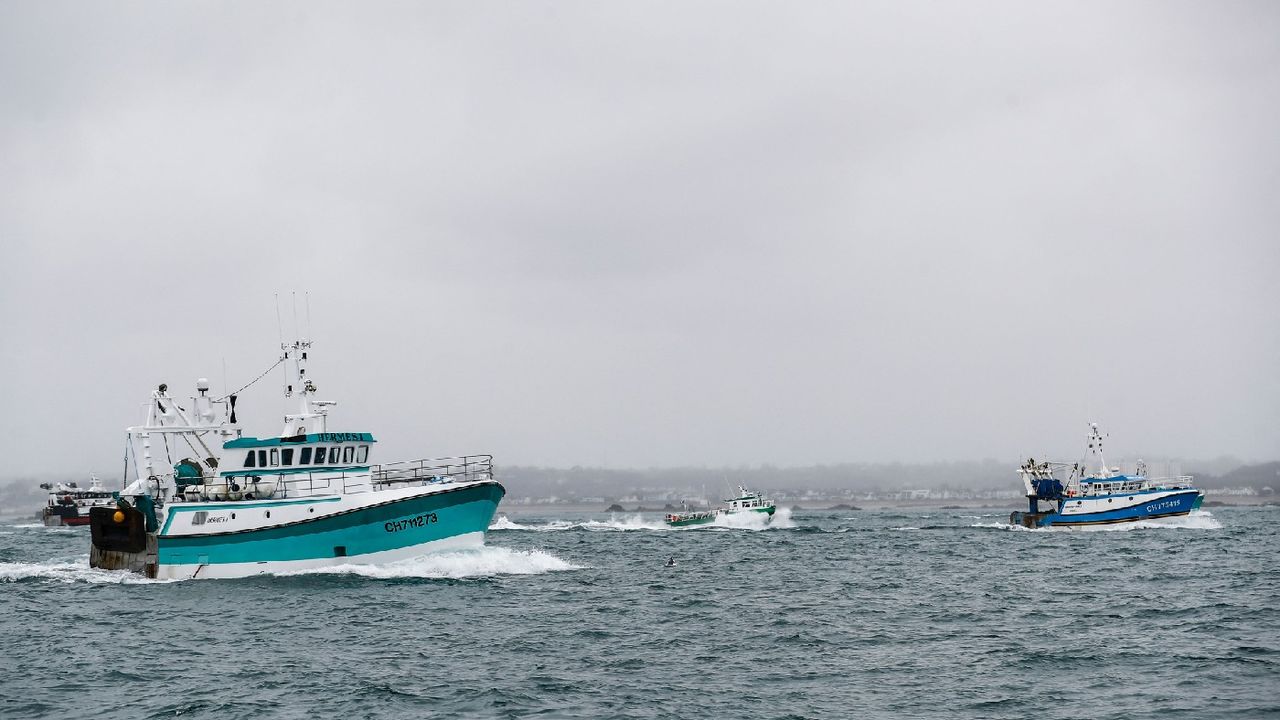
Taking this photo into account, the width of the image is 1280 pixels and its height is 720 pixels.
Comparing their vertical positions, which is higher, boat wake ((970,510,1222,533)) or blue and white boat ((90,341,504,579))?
blue and white boat ((90,341,504,579))

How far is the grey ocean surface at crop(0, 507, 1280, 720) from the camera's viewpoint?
2233 cm

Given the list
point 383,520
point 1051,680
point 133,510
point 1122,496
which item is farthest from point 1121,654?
point 1122,496

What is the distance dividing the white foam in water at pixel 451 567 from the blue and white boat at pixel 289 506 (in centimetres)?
38

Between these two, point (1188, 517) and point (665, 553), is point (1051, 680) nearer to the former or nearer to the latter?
point (665, 553)

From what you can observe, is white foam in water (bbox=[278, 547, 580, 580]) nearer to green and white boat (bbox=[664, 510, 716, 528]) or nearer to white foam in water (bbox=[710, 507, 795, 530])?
white foam in water (bbox=[710, 507, 795, 530])

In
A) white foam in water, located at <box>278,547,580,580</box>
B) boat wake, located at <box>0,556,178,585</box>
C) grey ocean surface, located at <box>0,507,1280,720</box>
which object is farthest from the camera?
boat wake, located at <box>0,556,178,585</box>

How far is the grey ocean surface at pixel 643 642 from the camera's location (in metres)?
22.3

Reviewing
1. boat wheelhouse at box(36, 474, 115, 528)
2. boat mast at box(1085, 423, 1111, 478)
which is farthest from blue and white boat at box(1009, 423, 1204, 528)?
boat wheelhouse at box(36, 474, 115, 528)

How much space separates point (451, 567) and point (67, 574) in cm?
2307

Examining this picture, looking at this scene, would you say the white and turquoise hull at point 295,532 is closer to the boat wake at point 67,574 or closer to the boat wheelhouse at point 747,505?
the boat wake at point 67,574

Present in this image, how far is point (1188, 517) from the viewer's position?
9900cm

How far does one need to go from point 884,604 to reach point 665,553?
34.9m

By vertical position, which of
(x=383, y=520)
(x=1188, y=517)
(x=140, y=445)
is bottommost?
(x=1188, y=517)

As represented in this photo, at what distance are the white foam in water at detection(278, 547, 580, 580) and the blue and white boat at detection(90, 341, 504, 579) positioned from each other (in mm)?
377
